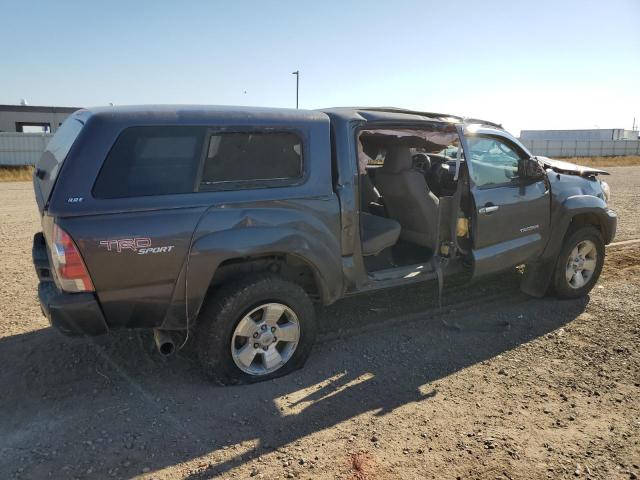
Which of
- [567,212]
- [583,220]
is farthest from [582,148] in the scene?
[567,212]

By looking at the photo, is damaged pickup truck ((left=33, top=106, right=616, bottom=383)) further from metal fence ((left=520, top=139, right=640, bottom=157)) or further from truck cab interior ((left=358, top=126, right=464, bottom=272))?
metal fence ((left=520, top=139, right=640, bottom=157))

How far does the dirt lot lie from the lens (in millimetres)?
2889

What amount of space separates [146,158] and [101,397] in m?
1.72

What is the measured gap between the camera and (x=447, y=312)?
17.0 ft

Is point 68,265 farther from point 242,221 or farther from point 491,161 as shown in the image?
point 491,161

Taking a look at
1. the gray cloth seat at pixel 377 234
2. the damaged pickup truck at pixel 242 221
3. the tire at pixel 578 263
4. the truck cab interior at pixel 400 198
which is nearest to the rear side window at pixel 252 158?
the damaged pickup truck at pixel 242 221

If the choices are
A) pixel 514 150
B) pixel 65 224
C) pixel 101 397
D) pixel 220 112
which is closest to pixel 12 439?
pixel 101 397

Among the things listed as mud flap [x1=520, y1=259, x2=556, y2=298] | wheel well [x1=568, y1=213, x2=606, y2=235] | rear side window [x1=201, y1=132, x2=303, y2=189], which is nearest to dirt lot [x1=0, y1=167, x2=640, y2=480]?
mud flap [x1=520, y1=259, x2=556, y2=298]

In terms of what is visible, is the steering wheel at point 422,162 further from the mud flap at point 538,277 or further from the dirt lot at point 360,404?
the dirt lot at point 360,404

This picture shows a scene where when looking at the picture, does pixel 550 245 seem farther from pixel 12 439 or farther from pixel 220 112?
pixel 12 439

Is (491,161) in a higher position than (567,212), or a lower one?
higher

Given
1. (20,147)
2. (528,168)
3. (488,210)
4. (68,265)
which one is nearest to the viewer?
(68,265)

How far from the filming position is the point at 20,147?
84.1ft

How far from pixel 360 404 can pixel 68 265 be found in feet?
6.97
